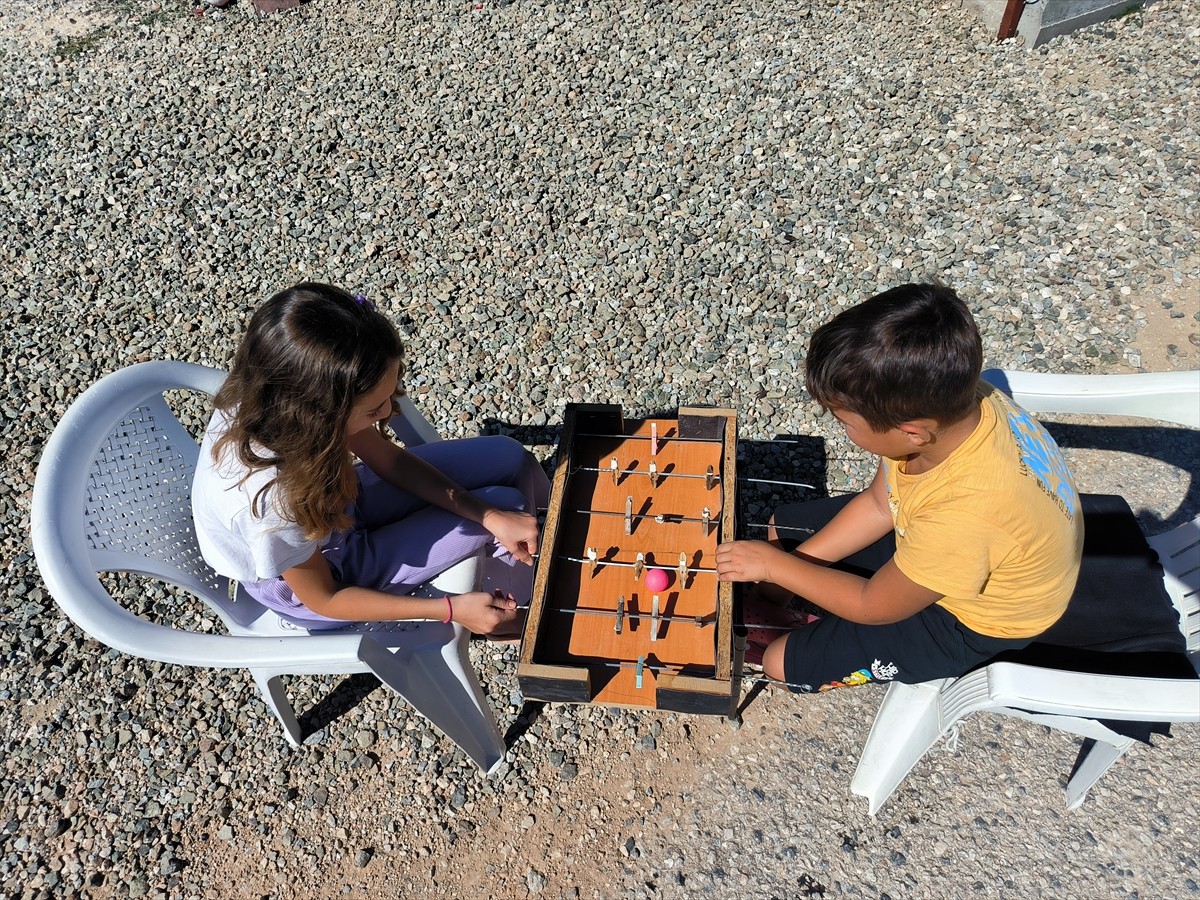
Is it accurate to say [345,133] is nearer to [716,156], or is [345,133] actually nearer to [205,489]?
[716,156]

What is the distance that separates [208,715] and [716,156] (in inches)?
147

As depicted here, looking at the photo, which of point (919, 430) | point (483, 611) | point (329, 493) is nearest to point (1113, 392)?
point (919, 430)

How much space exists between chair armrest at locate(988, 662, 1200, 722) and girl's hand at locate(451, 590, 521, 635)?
1185 millimetres

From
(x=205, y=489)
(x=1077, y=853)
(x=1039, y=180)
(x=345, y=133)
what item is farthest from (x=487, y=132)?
(x=1077, y=853)

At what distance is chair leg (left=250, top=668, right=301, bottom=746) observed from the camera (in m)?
2.51

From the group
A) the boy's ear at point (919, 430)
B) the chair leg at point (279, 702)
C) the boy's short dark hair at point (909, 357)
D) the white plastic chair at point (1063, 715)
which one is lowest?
the chair leg at point (279, 702)

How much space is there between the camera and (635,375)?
3.70 meters

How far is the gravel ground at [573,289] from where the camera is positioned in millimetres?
2531

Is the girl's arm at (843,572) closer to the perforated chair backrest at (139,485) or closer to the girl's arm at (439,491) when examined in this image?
the girl's arm at (439,491)

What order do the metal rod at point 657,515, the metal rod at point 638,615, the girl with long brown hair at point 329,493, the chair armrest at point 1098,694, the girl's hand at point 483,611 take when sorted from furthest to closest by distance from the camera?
the metal rod at point 657,515, the girl's hand at point 483,611, the metal rod at point 638,615, the girl with long brown hair at point 329,493, the chair armrest at point 1098,694

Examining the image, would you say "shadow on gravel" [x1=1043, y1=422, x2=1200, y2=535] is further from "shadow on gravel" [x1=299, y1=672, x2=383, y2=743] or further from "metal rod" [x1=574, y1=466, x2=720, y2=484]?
"shadow on gravel" [x1=299, y1=672, x2=383, y2=743]

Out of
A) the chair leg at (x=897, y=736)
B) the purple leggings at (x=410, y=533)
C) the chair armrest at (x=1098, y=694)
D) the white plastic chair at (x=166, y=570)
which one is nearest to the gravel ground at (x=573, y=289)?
the chair leg at (x=897, y=736)

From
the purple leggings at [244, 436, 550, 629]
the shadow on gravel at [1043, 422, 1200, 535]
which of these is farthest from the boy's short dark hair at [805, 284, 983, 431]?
the shadow on gravel at [1043, 422, 1200, 535]

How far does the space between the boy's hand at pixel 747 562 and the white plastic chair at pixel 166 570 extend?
2.39 feet
